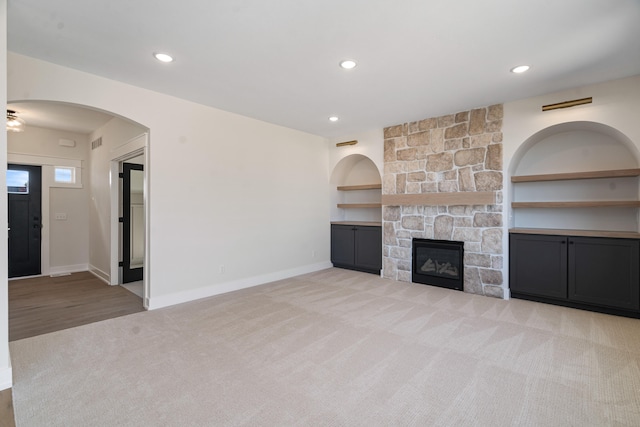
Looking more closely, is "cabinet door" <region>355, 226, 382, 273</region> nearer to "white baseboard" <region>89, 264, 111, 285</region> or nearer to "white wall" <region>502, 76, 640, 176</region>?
"white wall" <region>502, 76, 640, 176</region>

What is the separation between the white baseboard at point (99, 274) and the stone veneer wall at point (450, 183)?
4.96 m

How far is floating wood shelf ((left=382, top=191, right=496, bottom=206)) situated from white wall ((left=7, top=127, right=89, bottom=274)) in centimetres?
629

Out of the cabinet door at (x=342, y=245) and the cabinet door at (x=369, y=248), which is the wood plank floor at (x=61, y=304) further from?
the cabinet door at (x=369, y=248)

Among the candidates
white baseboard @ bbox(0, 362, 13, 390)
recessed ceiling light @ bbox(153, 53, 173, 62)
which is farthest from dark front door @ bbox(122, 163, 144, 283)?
white baseboard @ bbox(0, 362, 13, 390)

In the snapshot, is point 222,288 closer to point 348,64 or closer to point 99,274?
point 99,274

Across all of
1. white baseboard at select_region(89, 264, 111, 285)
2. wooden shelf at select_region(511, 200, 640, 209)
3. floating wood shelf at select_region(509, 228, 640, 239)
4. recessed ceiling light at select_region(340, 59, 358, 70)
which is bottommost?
white baseboard at select_region(89, 264, 111, 285)

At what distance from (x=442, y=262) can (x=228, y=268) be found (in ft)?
11.2

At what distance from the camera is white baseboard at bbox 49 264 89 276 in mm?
5939

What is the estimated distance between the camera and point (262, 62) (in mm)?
3006

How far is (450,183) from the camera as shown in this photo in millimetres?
4730

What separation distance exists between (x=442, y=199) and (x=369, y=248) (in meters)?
1.72

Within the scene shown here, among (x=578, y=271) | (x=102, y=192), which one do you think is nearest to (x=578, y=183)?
(x=578, y=271)

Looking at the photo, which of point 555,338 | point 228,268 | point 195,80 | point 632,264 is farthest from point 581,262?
point 195,80

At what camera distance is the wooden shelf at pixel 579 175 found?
360 cm
